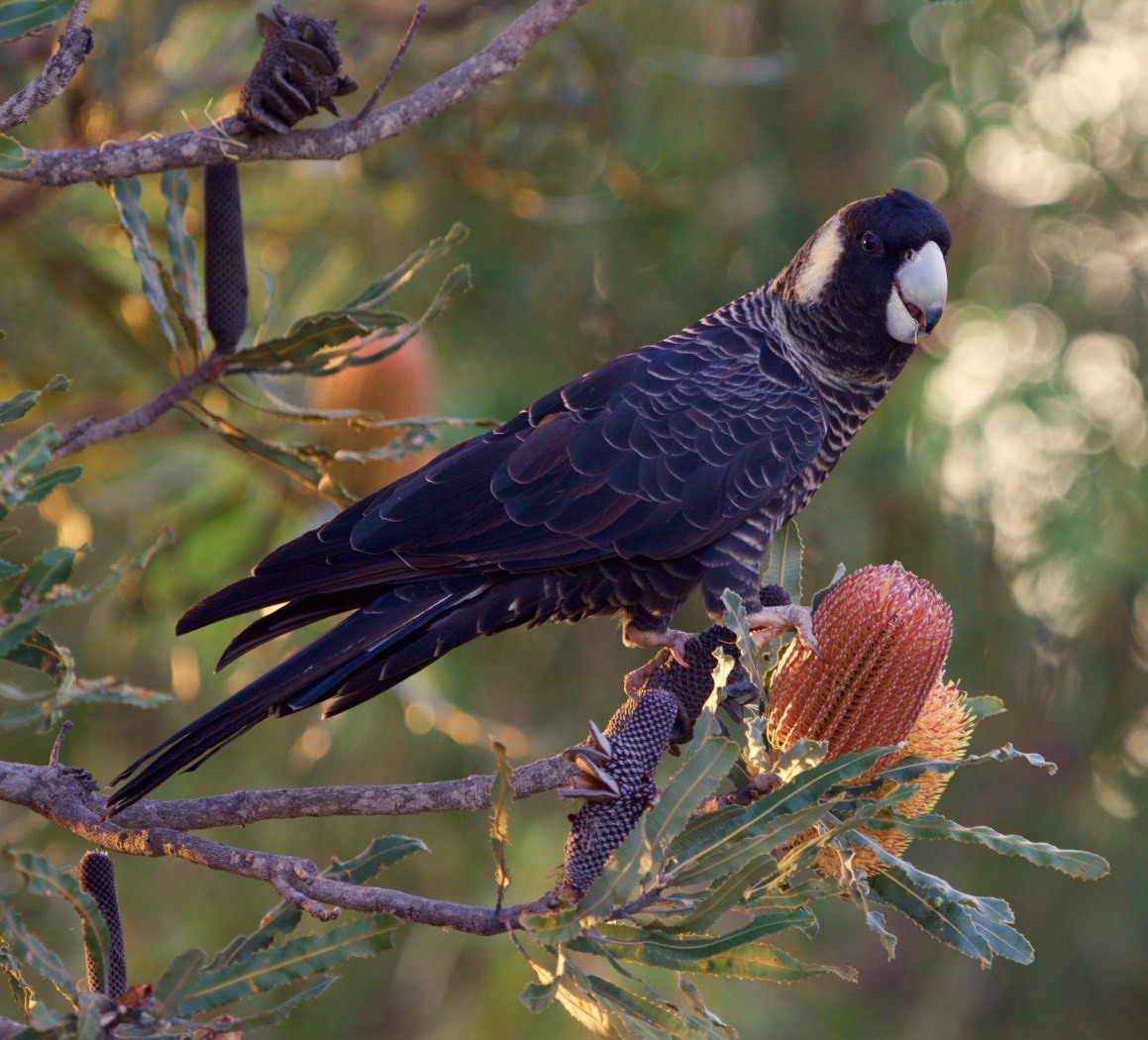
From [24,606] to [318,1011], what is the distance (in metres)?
4.66

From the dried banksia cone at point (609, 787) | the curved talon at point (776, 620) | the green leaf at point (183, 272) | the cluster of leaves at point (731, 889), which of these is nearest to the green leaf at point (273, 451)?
the green leaf at point (183, 272)

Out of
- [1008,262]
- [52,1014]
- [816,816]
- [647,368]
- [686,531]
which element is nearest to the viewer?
[52,1014]

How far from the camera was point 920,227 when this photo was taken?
266 centimetres

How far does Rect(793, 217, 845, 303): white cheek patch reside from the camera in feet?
9.27

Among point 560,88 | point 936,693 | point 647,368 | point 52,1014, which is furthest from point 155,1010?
point 560,88

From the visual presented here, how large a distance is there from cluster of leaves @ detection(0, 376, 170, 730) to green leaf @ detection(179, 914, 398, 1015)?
1.83 feet

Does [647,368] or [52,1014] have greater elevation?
[647,368]

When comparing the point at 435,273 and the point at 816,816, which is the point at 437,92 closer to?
the point at 816,816

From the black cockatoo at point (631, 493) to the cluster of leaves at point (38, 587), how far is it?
18cm

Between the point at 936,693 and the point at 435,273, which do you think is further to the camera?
the point at 435,273

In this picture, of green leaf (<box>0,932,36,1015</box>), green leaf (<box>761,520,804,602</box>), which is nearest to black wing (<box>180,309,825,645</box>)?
green leaf (<box>761,520,804,602</box>)

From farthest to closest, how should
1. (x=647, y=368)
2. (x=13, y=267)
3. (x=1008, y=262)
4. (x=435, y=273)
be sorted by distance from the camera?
(x=1008, y=262) → (x=435, y=273) → (x=13, y=267) → (x=647, y=368)

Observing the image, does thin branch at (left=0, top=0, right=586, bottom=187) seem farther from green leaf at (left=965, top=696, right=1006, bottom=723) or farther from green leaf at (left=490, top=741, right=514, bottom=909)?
green leaf at (left=965, top=696, right=1006, bottom=723)

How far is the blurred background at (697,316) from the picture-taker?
420 cm
